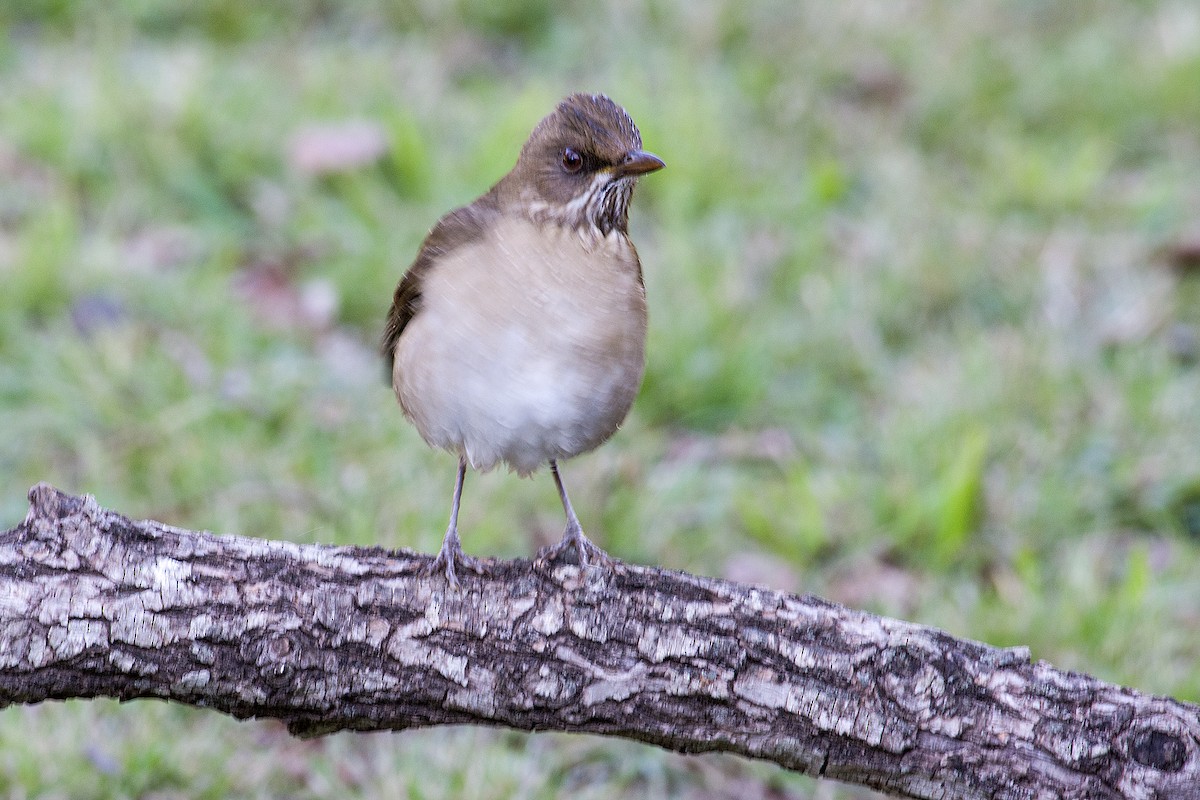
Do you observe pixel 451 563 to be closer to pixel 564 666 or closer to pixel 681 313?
pixel 564 666

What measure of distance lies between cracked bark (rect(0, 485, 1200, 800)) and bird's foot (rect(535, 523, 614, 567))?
0.15m

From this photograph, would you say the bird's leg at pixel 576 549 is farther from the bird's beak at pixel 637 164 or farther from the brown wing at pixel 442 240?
the bird's beak at pixel 637 164

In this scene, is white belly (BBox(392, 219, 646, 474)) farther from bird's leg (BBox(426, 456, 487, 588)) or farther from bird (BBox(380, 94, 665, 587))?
bird's leg (BBox(426, 456, 487, 588))

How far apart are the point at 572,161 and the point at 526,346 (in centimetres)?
53

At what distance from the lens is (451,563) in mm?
3059

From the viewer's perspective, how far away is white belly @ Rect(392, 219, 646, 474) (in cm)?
319

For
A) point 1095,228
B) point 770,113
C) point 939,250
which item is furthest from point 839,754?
point 770,113

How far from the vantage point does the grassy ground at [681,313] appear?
176 inches

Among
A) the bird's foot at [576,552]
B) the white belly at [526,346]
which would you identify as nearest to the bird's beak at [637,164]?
the white belly at [526,346]

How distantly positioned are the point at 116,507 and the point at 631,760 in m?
2.05

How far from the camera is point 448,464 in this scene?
5059 millimetres

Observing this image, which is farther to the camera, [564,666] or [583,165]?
[583,165]

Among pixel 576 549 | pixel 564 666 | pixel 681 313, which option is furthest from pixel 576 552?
pixel 681 313

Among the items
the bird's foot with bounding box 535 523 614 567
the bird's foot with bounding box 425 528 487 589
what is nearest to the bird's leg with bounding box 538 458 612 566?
the bird's foot with bounding box 535 523 614 567
